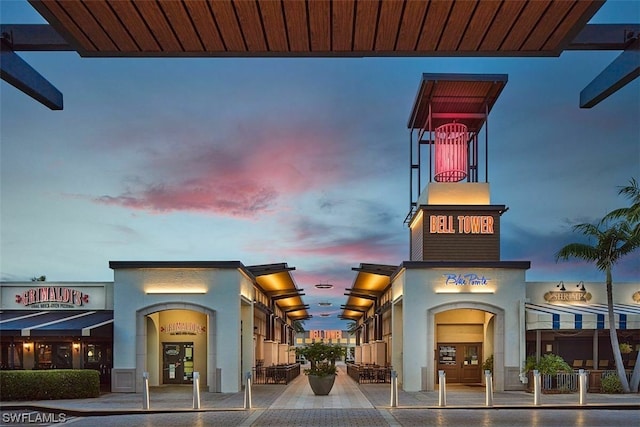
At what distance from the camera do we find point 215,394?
26625 millimetres

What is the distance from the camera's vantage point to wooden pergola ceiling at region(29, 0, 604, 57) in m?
3.55

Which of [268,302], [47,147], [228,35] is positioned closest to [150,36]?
[228,35]

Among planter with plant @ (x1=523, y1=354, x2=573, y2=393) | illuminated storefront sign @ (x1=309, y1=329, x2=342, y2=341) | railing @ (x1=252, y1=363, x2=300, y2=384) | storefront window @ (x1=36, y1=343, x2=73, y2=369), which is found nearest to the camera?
planter with plant @ (x1=523, y1=354, x2=573, y2=393)

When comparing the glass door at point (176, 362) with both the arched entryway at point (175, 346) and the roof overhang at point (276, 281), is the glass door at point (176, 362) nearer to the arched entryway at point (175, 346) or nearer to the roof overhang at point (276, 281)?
the arched entryway at point (175, 346)

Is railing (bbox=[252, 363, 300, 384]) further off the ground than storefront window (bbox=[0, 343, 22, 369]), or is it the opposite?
storefront window (bbox=[0, 343, 22, 369])

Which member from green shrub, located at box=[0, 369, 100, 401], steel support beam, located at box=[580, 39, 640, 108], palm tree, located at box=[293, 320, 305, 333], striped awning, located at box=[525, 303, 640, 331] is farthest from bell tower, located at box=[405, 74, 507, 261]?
palm tree, located at box=[293, 320, 305, 333]

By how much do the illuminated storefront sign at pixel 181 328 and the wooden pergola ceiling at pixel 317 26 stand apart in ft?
90.6

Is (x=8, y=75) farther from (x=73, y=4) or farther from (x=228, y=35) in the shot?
(x=228, y=35)

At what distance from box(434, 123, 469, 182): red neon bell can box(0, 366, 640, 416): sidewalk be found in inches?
379

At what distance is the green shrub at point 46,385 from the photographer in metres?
23.5

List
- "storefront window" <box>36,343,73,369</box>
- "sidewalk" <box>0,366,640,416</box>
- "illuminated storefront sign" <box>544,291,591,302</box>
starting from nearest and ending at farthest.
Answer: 1. "sidewalk" <box>0,366,640,416</box>
2. "storefront window" <box>36,343,73,369</box>
3. "illuminated storefront sign" <box>544,291,591,302</box>

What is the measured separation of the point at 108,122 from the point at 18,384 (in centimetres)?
925

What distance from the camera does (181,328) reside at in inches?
1210

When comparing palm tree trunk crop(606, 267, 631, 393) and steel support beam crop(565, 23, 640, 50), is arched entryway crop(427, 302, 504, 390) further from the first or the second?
steel support beam crop(565, 23, 640, 50)
